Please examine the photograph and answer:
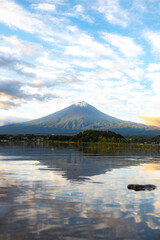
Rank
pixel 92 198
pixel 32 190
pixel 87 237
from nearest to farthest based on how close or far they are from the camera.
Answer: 1. pixel 87 237
2. pixel 92 198
3. pixel 32 190

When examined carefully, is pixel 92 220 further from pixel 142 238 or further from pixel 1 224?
pixel 1 224

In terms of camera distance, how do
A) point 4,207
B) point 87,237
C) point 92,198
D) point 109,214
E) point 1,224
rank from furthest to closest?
point 92,198 < point 4,207 < point 109,214 < point 1,224 < point 87,237

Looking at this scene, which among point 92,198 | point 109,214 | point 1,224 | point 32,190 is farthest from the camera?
point 32,190

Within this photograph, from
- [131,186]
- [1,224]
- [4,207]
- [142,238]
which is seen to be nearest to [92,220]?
[142,238]

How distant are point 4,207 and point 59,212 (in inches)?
132

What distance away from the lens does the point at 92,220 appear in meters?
12.7

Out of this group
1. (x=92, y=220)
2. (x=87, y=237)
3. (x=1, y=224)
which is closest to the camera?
(x=87, y=237)

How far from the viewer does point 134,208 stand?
1494 cm

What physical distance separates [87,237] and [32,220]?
324cm

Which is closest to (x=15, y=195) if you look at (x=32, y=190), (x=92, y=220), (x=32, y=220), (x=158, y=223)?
(x=32, y=190)

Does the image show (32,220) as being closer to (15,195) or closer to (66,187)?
(15,195)

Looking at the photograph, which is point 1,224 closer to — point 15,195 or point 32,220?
point 32,220

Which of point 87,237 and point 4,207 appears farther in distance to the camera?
point 4,207

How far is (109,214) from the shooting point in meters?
13.7
